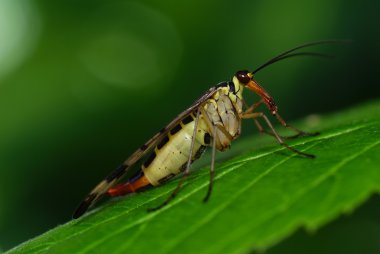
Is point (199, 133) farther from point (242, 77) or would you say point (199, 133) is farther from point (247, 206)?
point (247, 206)

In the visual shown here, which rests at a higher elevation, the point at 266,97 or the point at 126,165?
the point at 126,165

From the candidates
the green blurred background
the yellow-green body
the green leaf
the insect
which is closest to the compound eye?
the insect

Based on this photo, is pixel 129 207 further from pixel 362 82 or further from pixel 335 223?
pixel 362 82

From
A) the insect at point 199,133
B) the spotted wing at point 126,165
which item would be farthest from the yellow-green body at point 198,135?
the spotted wing at point 126,165

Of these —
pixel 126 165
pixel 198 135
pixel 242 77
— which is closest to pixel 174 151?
pixel 198 135

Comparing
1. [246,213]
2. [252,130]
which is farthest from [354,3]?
[246,213]

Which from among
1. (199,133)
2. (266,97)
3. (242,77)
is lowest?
(266,97)
